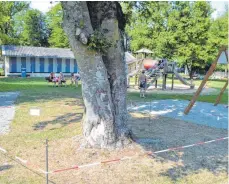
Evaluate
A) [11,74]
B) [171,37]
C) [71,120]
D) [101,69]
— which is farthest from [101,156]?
[171,37]

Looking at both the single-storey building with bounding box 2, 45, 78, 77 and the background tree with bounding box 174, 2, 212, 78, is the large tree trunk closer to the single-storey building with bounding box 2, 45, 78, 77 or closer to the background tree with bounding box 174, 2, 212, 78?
the single-storey building with bounding box 2, 45, 78, 77

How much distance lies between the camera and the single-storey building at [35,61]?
33.1 meters

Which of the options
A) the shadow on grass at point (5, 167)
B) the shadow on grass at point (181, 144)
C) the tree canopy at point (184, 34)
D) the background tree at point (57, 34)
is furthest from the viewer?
the background tree at point (57, 34)

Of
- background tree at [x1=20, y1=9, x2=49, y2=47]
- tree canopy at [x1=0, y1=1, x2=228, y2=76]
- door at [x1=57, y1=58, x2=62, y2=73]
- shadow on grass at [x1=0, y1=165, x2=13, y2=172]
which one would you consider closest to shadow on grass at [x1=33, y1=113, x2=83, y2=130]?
shadow on grass at [x1=0, y1=165, x2=13, y2=172]

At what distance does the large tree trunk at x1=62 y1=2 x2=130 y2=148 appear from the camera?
17.5 feet

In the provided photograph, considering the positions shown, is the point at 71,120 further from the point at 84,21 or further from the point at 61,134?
the point at 84,21

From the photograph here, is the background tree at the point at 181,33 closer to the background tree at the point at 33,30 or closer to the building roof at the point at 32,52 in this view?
the building roof at the point at 32,52

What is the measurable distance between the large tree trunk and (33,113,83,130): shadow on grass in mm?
2978

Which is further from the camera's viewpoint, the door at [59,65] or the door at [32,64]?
the door at [59,65]

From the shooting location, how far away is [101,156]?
5.63 metres

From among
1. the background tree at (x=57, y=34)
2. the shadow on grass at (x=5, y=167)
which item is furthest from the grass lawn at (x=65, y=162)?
the background tree at (x=57, y=34)

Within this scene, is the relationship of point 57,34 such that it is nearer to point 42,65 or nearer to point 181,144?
point 42,65

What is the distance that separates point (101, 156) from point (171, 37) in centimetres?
3353

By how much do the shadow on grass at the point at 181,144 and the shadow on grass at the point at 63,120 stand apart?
2061mm
